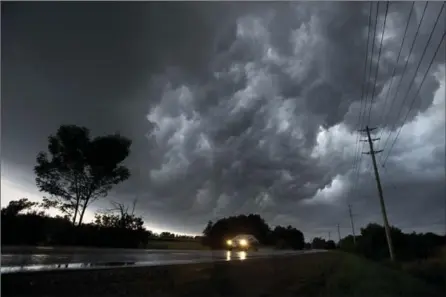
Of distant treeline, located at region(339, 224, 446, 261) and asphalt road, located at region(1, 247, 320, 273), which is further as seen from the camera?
distant treeline, located at region(339, 224, 446, 261)

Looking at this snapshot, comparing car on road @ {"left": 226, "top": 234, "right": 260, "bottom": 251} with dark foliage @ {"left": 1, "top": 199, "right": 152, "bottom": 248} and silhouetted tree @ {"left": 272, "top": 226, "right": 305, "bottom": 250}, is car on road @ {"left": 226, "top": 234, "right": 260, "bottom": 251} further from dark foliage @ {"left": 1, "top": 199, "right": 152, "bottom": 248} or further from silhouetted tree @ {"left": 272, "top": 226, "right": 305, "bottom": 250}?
silhouetted tree @ {"left": 272, "top": 226, "right": 305, "bottom": 250}

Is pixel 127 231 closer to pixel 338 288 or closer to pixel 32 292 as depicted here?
pixel 338 288

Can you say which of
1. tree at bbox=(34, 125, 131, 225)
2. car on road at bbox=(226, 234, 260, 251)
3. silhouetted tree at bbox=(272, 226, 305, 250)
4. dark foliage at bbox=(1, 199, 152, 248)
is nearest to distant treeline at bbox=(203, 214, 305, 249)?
silhouetted tree at bbox=(272, 226, 305, 250)

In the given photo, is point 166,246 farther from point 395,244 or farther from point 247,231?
point 247,231

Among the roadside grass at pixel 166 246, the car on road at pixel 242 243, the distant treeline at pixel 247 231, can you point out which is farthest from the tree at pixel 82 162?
the distant treeline at pixel 247 231

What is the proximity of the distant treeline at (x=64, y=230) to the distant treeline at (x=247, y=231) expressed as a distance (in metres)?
40.2

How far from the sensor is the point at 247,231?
293ft

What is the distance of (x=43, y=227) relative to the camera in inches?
480

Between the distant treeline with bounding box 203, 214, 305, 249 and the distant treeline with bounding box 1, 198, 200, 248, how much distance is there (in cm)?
4022

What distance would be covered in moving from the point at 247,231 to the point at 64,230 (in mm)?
77894

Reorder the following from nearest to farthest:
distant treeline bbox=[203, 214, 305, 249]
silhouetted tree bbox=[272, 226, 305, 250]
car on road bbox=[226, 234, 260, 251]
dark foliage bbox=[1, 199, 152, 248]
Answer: dark foliage bbox=[1, 199, 152, 248], car on road bbox=[226, 234, 260, 251], distant treeline bbox=[203, 214, 305, 249], silhouetted tree bbox=[272, 226, 305, 250]

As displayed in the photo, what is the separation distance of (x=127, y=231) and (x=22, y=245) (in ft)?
21.1

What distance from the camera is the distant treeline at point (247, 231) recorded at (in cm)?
7356

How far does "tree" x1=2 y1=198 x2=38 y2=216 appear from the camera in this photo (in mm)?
7067
